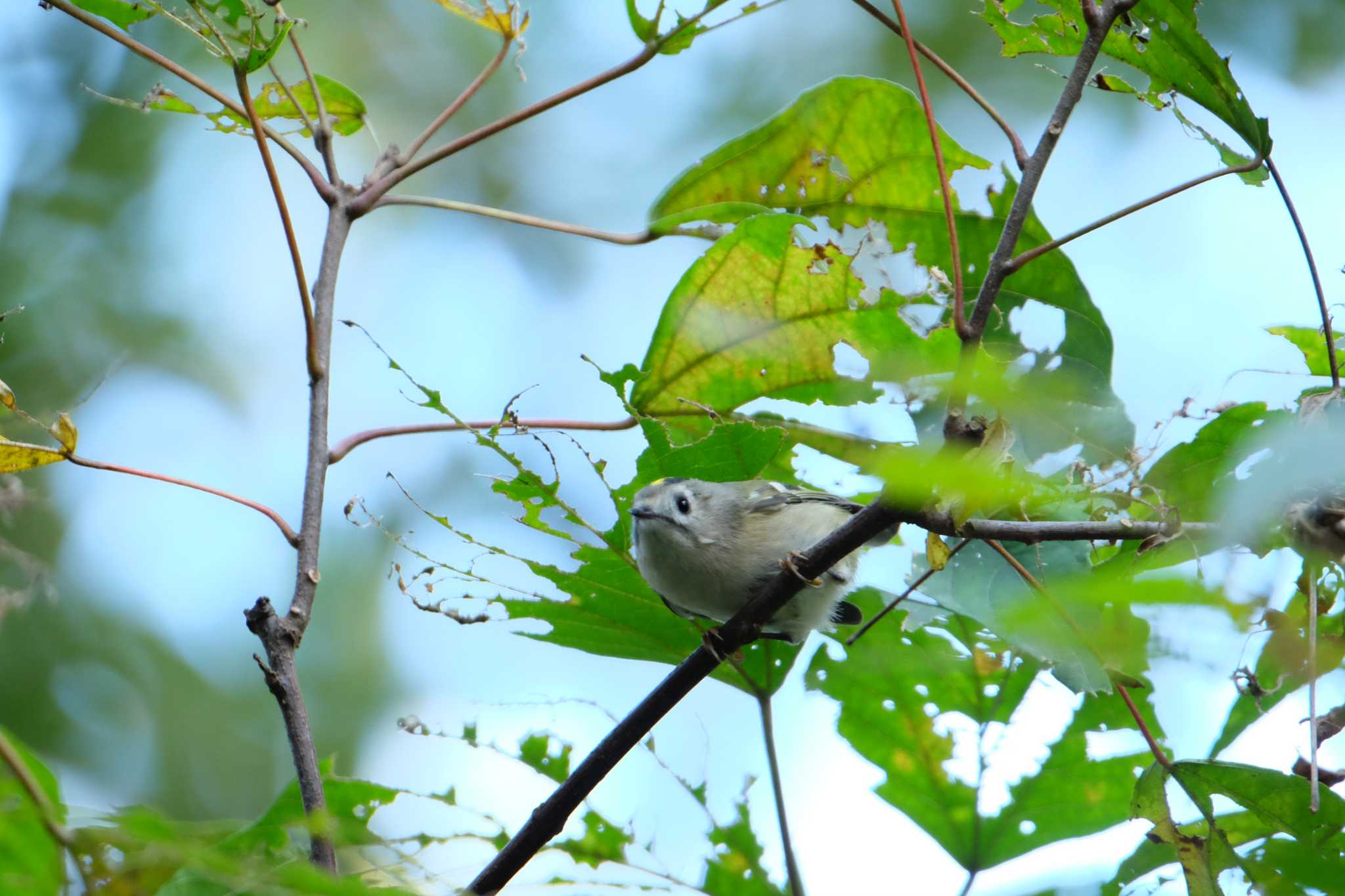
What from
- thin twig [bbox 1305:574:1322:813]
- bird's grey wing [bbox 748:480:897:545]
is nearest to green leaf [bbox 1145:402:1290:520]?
thin twig [bbox 1305:574:1322:813]

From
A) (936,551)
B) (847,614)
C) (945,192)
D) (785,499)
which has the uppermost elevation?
(785,499)

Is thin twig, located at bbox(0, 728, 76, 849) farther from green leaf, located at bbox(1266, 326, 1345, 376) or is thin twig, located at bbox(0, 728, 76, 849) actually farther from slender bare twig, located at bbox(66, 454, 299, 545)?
green leaf, located at bbox(1266, 326, 1345, 376)

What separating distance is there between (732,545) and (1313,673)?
173 centimetres

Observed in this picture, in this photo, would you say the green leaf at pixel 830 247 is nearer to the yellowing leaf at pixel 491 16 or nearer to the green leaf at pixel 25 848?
the yellowing leaf at pixel 491 16

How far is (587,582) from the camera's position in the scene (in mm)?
1526

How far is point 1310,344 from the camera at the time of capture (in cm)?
134

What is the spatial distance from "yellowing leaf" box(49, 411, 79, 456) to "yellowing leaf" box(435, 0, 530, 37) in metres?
0.70

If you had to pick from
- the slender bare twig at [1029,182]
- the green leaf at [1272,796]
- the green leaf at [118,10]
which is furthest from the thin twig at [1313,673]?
the green leaf at [118,10]

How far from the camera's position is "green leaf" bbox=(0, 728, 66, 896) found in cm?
55

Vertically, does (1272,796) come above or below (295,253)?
below

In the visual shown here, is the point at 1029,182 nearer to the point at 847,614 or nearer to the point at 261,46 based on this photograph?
the point at 261,46

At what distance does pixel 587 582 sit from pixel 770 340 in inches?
16.3

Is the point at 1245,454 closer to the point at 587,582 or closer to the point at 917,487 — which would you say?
the point at 917,487

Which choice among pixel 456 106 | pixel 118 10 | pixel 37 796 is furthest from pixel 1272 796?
pixel 118 10
